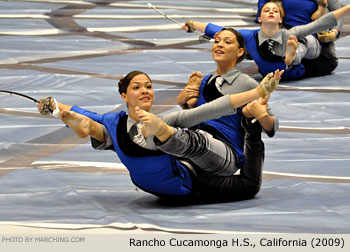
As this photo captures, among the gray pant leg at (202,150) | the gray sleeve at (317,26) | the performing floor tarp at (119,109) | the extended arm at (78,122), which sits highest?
the gray sleeve at (317,26)

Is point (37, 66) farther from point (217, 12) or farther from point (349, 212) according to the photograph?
point (349, 212)

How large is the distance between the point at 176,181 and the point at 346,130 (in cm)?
306

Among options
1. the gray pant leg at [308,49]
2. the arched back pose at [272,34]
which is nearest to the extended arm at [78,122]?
the arched back pose at [272,34]

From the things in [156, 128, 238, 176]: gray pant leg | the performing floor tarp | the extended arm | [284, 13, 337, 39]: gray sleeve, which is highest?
[284, 13, 337, 39]: gray sleeve

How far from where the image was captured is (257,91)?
481 centimetres

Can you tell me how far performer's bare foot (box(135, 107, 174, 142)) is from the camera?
15.1 feet

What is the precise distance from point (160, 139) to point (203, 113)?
345 mm

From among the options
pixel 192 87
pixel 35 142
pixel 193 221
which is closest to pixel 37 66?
pixel 35 142

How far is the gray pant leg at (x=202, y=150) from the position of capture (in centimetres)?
475

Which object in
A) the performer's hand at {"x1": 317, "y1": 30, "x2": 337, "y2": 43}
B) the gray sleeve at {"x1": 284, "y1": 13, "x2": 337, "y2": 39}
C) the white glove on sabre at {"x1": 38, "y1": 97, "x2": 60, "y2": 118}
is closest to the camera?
the white glove on sabre at {"x1": 38, "y1": 97, "x2": 60, "y2": 118}

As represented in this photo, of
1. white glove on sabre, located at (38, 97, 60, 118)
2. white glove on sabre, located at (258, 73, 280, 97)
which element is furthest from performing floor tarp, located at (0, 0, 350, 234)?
white glove on sabre, located at (258, 73, 280, 97)

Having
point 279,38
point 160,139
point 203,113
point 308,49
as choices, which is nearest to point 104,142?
point 160,139

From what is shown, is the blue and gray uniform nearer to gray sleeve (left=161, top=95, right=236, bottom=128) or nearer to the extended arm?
gray sleeve (left=161, top=95, right=236, bottom=128)

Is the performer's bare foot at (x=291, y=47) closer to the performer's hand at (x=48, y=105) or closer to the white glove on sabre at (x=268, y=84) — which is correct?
the white glove on sabre at (x=268, y=84)
